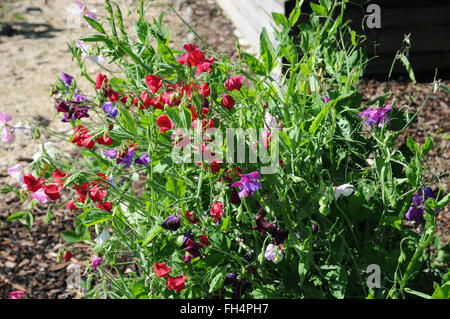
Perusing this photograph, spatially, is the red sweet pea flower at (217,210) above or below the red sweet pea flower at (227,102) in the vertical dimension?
below

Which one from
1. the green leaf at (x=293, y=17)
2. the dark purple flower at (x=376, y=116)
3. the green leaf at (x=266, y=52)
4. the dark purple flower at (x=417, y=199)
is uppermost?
the green leaf at (x=293, y=17)

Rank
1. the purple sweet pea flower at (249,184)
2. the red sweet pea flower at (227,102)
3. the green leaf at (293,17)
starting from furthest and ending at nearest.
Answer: the green leaf at (293,17), the red sweet pea flower at (227,102), the purple sweet pea flower at (249,184)

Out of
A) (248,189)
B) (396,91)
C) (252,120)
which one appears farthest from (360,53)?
(396,91)

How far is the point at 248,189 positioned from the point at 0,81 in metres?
3.11

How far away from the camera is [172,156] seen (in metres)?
1.35

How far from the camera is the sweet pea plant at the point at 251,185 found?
134 cm

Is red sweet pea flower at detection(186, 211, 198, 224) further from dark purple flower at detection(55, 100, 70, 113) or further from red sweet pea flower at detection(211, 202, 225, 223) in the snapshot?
dark purple flower at detection(55, 100, 70, 113)

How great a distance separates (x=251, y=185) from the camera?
1.25 metres

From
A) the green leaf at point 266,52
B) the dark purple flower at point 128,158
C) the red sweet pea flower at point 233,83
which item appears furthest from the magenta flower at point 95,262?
the green leaf at point 266,52

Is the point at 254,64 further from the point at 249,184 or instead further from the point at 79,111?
the point at 79,111

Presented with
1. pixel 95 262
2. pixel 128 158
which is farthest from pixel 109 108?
pixel 95 262

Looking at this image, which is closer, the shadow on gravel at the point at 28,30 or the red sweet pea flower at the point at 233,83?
the red sweet pea flower at the point at 233,83

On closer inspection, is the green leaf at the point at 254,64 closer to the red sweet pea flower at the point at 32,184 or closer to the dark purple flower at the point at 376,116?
the dark purple flower at the point at 376,116

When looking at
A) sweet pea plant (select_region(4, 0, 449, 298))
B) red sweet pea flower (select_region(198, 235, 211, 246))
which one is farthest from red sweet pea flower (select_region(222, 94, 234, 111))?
red sweet pea flower (select_region(198, 235, 211, 246))
